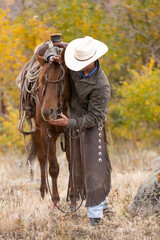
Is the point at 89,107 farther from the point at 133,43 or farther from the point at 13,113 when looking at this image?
the point at 133,43

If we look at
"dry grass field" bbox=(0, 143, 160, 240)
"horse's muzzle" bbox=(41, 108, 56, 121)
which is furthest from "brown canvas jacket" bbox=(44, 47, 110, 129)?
"dry grass field" bbox=(0, 143, 160, 240)

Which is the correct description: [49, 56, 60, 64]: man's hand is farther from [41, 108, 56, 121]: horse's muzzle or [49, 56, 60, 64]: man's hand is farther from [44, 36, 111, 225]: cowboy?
[41, 108, 56, 121]: horse's muzzle

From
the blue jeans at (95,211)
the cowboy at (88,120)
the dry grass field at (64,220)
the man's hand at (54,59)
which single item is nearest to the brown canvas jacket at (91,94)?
the cowboy at (88,120)

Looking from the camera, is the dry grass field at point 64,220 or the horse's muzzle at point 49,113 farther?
the dry grass field at point 64,220

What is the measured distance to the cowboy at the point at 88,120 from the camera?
11.6 ft

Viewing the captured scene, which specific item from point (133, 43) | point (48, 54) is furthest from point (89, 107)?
point (133, 43)

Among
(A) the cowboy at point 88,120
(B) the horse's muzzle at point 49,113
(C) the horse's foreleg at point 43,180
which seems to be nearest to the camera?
(B) the horse's muzzle at point 49,113

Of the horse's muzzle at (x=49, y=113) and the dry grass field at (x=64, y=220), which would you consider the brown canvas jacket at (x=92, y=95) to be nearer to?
the horse's muzzle at (x=49, y=113)

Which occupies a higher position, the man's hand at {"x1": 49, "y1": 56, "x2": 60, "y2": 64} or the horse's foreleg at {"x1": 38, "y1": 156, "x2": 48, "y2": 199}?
the man's hand at {"x1": 49, "y1": 56, "x2": 60, "y2": 64}

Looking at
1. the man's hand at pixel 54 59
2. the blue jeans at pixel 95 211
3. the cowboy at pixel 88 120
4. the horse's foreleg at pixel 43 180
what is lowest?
the horse's foreleg at pixel 43 180

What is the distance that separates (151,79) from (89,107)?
4837 millimetres

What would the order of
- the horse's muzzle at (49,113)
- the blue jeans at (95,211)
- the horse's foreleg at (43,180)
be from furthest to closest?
1. the horse's foreleg at (43,180)
2. the blue jeans at (95,211)
3. the horse's muzzle at (49,113)

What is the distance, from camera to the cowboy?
139 inches

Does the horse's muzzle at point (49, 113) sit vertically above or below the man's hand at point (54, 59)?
below
